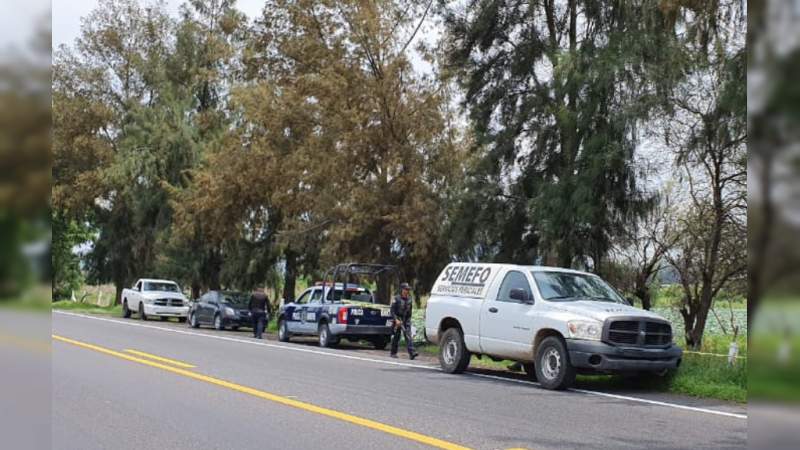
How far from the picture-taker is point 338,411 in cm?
1074

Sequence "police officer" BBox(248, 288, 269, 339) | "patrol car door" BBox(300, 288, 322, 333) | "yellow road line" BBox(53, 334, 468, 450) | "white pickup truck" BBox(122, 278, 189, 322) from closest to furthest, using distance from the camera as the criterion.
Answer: "yellow road line" BBox(53, 334, 468, 450)
"patrol car door" BBox(300, 288, 322, 333)
"police officer" BBox(248, 288, 269, 339)
"white pickup truck" BBox(122, 278, 189, 322)

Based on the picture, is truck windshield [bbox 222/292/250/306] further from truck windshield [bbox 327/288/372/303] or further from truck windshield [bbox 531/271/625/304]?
truck windshield [bbox 531/271/625/304]

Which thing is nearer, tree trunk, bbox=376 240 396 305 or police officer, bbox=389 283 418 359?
police officer, bbox=389 283 418 359

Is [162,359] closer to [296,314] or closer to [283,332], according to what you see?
[296,314]

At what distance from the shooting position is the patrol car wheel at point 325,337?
941 inches

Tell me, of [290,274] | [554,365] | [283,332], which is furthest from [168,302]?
[554,365]

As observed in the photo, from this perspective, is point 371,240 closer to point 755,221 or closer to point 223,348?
point 223,348

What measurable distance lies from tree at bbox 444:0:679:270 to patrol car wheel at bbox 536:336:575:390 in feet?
18.8

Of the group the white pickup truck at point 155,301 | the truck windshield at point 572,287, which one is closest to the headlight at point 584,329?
the truck windshield at point 572,287

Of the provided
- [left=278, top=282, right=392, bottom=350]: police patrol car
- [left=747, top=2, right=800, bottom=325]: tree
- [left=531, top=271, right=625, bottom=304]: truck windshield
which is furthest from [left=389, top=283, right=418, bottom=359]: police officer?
[left=747, top=2, right=800, bottom=325]: tree

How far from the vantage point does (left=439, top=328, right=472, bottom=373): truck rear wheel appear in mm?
16047

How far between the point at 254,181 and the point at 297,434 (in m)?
23.0

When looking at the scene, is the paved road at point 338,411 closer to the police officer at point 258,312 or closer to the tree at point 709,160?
the tree at point 709,160

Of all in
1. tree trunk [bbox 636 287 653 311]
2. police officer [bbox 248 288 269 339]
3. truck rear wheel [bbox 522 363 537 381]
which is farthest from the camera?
police officer [bbox 248 288 269 339]
